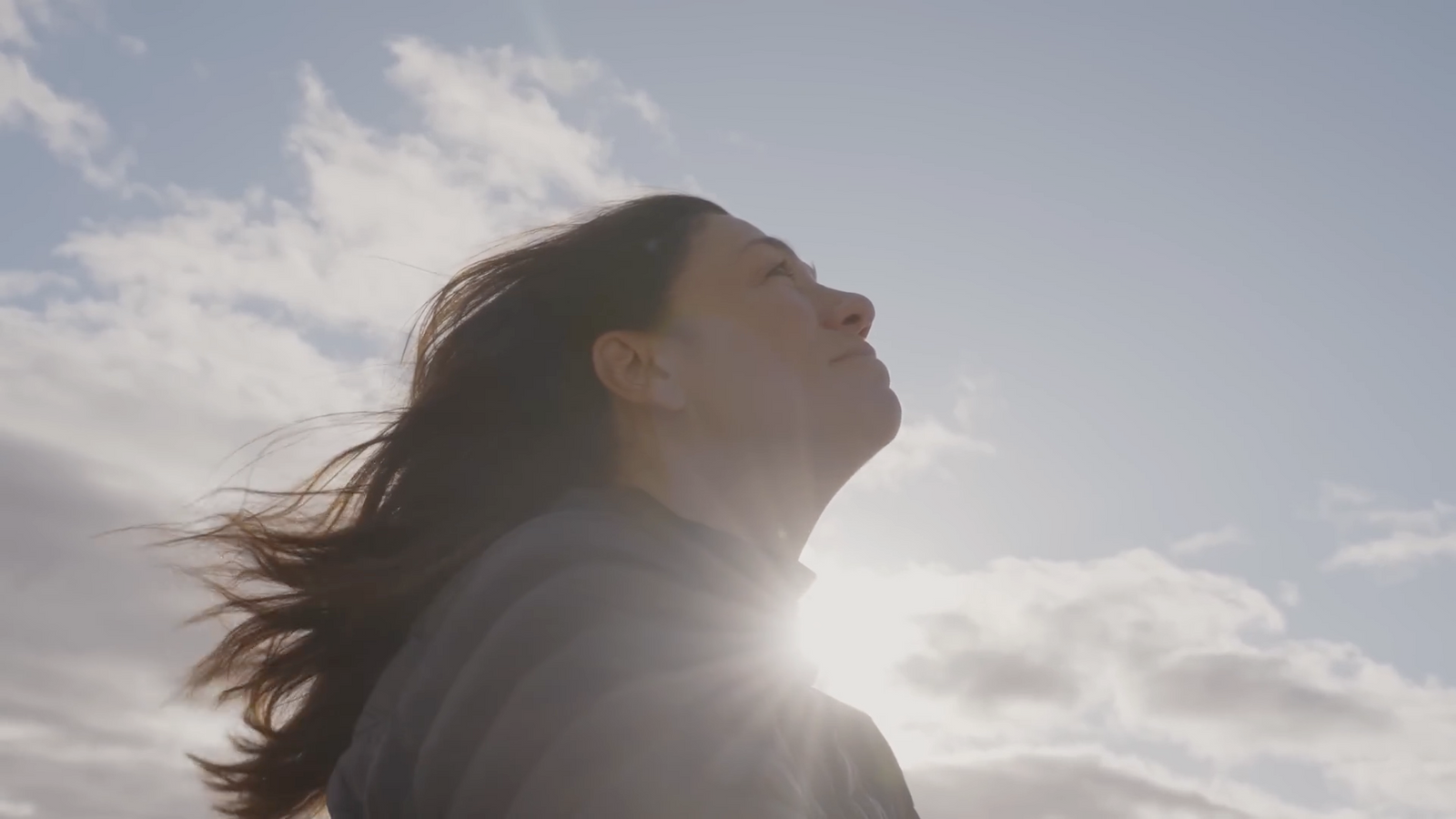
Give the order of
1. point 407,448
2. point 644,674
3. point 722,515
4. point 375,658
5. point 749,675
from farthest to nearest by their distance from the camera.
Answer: point 407,448 < point 722,515 < point 375,658 < point 749,675 < point 644,674

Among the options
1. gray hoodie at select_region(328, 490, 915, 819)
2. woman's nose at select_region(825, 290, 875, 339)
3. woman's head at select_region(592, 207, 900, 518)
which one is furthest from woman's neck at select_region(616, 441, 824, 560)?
gray hoodie at select_region(328, 490, 915, 819)

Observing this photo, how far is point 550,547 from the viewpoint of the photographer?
10.1ft

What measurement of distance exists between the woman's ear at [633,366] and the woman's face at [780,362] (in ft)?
0.18

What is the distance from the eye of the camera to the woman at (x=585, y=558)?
2.78 m

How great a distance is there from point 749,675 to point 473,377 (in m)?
2.46

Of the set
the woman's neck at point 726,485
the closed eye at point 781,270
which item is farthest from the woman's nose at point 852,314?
the woman's neck at point 726,485

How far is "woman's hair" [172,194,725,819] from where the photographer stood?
170 inches

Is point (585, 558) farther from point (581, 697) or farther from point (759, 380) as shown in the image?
point (759, 380)

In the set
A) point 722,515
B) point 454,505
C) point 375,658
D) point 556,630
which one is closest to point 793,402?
point 722,515

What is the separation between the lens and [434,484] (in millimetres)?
4754

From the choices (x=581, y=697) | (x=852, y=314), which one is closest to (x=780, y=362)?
(x=852, y=314)

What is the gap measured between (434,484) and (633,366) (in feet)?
2.80

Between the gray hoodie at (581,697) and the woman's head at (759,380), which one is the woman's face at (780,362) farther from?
the gray hoodie at (581,697)

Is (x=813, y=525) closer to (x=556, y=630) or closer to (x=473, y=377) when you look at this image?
(x=473, y=377)
